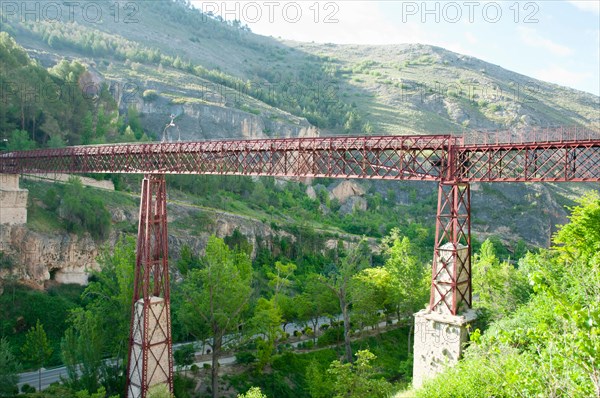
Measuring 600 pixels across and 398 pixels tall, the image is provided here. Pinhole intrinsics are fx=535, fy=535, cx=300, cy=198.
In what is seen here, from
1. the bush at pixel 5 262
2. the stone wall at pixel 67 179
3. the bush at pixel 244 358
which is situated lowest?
the bush at pixel 244 358

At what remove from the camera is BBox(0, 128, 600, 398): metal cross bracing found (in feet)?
69.4

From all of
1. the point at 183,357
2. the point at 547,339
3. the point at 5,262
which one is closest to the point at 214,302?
the point at 183,357

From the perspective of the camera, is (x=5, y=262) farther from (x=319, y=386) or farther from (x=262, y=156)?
(x=319, y=386)

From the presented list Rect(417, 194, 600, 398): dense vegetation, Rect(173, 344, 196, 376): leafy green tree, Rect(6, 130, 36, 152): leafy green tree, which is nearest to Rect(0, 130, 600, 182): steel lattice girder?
Rect(417, 194, 600, 398): dense vegetation

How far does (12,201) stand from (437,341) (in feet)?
110

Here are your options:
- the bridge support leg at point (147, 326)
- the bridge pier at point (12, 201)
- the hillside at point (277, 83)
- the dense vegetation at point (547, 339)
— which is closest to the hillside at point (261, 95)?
the hillside at point (277, 83)

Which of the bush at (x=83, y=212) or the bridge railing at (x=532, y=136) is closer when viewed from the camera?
the bridge railing at (x=532, y=136)

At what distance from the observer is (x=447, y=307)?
21.2 meters

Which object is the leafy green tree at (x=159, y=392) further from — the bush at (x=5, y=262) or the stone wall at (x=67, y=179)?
the stone wall at (x=67, y=179)

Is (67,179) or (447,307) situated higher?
(67,179)

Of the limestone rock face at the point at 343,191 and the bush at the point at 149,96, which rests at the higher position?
the bush at the point at 149,96

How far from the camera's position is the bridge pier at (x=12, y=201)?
131 ft

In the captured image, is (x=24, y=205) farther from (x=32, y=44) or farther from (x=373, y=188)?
(x=32, y=44)

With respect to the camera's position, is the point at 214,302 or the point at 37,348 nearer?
the point at 37,348
